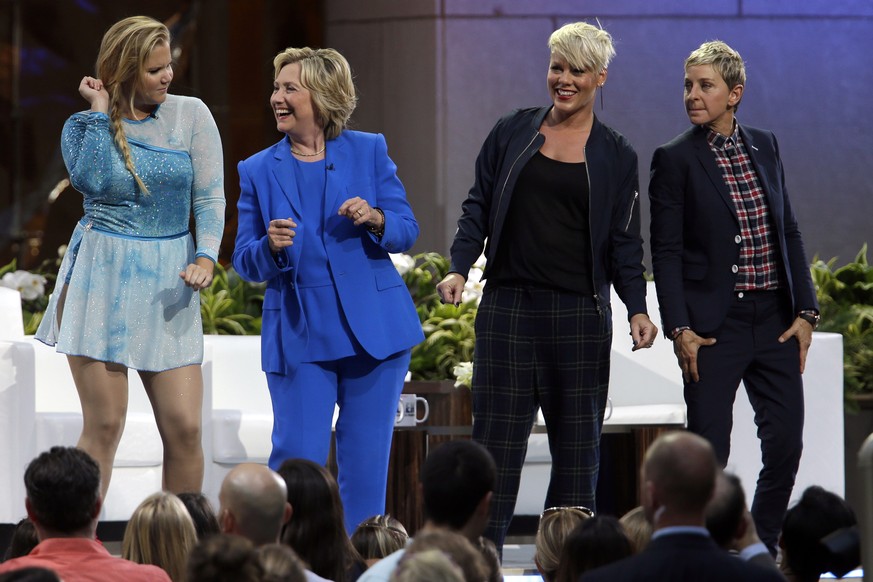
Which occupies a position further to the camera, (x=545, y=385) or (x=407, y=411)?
(x=407, y=411)

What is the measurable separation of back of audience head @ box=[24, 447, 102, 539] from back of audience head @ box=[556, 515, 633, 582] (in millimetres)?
886

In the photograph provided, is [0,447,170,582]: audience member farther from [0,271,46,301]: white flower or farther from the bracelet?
[0,271,46,301]: white flower

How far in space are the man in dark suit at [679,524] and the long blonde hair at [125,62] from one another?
1837mm

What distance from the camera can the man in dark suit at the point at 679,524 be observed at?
2141 mm

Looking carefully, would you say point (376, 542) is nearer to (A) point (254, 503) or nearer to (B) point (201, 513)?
(B) point (201, 513)

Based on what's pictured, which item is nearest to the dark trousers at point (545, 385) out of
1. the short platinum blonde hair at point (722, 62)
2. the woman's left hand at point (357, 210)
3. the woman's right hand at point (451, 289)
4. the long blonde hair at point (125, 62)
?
the woman's right hand at point (451, 289)

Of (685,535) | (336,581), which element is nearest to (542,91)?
(336,581)

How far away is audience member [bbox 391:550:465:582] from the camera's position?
1873mm

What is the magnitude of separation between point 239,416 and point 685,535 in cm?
345

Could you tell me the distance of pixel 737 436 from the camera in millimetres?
5344

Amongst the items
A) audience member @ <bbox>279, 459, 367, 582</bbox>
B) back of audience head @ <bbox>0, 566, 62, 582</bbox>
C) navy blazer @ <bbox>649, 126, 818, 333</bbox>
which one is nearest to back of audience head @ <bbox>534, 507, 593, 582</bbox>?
audience member @ <bbox>279, 459, 367, 582</bbox>

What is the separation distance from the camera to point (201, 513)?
3025 millimetres

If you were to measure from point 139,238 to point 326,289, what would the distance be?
50 cm

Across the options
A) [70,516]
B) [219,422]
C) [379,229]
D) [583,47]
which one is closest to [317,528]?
[70,516]
